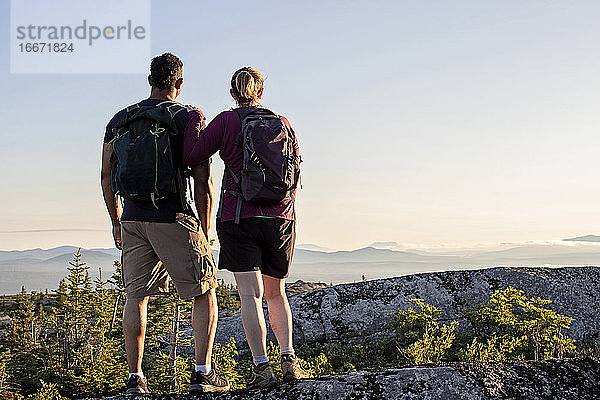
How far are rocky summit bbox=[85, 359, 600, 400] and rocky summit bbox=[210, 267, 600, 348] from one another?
212 inches

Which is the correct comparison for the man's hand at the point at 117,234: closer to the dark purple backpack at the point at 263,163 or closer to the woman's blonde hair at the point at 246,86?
the dark purple backpack at the point at 263,163

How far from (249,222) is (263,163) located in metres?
0.54

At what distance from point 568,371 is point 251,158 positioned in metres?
3.56

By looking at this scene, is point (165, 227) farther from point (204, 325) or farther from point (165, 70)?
point (165, 70)

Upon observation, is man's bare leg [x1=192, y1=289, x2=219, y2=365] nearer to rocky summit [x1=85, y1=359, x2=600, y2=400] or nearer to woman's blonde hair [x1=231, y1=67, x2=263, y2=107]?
rocky summit [x1=85, y1=359, x2=600, y2=400]

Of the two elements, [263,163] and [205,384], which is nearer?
[263,163]

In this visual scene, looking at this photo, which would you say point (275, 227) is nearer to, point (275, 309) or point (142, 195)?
point (275, 309)

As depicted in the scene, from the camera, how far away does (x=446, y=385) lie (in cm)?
492

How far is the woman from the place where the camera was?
4.98 metres

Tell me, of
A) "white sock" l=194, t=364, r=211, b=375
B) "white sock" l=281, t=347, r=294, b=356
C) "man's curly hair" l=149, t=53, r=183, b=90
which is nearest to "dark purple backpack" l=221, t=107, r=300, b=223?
"man's curly hair" l=149, t=53, r=183, b=90

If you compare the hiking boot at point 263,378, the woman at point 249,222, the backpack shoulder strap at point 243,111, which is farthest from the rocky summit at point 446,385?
the backpack shoulder strap at point 243,111

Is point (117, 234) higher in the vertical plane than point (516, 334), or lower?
higher

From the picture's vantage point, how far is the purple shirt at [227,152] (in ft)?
16.3

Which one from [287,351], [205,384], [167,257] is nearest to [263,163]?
[167,257]
